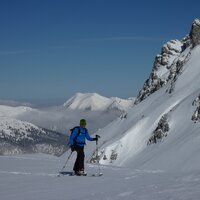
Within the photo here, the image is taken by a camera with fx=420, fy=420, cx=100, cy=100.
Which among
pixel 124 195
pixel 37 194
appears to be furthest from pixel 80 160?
pixel 124 195

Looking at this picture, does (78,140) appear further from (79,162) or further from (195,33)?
(195,33)

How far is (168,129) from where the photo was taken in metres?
69.2

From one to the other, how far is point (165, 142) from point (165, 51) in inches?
3589

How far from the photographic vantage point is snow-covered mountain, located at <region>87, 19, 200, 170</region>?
164 feet

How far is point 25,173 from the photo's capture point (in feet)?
61.4

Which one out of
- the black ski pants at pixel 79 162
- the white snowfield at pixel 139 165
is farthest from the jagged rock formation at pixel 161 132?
the black ski pants at pixel 79 162

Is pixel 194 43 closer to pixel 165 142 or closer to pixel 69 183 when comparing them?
pixel 165 142

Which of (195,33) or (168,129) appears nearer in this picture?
(168,129)

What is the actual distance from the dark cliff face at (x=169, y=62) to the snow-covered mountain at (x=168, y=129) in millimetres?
283

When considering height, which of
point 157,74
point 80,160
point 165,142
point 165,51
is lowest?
point 80,160

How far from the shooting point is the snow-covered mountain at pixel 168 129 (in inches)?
1966

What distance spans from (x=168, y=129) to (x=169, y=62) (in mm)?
79281

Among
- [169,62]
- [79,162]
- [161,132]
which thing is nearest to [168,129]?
[161,132]

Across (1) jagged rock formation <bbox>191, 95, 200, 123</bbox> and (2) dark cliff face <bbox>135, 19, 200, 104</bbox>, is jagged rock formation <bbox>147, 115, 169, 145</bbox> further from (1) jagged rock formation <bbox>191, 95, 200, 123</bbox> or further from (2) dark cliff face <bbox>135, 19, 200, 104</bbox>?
(2) dark cliff face <bbox>135, 19, 200, 104</bbox>
